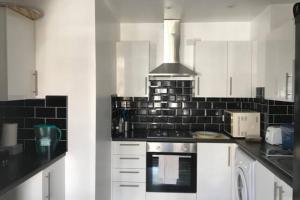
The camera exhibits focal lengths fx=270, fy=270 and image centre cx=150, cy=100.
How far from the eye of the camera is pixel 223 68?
11.0 feet

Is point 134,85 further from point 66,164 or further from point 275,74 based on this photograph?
point 275,74

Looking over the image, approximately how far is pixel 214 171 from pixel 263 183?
0.95m

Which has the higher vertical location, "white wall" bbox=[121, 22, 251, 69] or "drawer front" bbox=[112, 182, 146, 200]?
"white wall" bbox=[121, 22, 251, 69]

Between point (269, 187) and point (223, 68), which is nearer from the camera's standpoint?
point (269, 187)

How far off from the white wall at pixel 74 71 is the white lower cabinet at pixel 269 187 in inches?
57.0

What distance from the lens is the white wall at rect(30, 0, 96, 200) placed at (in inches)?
96.3

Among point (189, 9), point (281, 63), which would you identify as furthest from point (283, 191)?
point (189, 9)

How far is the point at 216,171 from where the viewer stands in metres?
3.08

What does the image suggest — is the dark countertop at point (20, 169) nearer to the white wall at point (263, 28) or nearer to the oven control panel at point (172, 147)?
the oven control panel at point (172, 147)

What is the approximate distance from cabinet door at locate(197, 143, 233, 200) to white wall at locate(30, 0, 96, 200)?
A: 49.9 inches

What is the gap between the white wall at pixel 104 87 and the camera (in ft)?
8.39

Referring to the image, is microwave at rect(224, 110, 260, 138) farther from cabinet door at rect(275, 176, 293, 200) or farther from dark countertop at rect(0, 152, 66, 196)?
dark countertop at rect(0, 152, 66, 196)

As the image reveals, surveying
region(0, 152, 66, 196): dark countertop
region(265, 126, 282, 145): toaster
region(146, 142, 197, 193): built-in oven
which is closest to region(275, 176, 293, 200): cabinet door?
region(265, 126, 282, 145): toaster

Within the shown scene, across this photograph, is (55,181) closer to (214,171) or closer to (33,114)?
(33,114)
